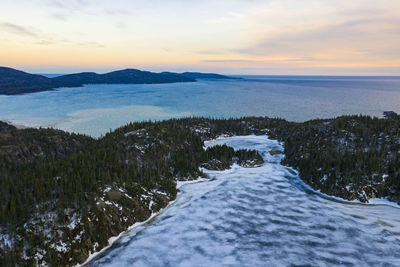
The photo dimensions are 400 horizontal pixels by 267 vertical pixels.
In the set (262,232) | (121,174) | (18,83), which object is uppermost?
(18,83)

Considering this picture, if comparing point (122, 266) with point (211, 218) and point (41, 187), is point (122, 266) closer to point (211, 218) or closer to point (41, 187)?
point (211, 218)

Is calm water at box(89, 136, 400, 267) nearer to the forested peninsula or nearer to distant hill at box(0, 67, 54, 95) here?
the forested peninsula

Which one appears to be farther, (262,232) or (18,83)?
(18,83)

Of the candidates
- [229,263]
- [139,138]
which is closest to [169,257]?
[229,263]

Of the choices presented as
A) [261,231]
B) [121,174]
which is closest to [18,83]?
[121,174]

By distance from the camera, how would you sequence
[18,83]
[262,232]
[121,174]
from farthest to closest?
[18,83]
[121,174]
[262,232]

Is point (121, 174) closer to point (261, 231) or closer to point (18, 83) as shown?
point (261, 231)

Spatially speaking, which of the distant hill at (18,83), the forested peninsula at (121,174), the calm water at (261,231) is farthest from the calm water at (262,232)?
the distant hill at (18,83)
